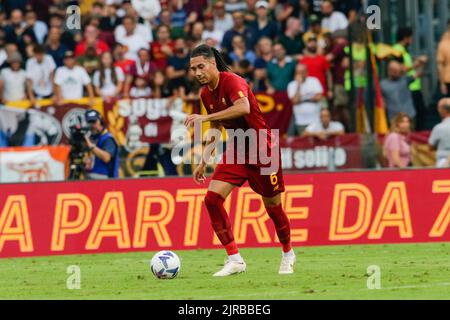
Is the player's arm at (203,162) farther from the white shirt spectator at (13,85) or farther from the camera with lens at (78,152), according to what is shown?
the white shirt spectator at (13,85)

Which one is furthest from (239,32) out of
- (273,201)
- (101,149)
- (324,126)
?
(273,201)

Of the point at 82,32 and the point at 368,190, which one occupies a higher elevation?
the point at 82,32

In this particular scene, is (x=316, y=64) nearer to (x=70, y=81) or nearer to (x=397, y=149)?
(x=397, y=149)

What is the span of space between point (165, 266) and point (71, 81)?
34.7ft

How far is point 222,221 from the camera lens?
1389 cm

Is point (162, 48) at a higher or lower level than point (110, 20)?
lower

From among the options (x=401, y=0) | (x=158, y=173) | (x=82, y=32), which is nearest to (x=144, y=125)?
(x=158, y=173)

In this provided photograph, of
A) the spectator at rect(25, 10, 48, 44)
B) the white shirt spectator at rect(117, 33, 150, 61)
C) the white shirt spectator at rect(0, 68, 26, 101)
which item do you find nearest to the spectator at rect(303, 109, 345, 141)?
the white shirt spectator at rect(117, 33, 150, 61)

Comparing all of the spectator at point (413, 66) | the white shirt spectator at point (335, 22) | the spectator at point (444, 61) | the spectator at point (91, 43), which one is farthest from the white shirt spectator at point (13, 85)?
the spectator at point (444, 61)

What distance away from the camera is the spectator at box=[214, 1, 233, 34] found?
25141 millimetres

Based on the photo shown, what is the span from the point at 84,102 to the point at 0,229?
5049mm
